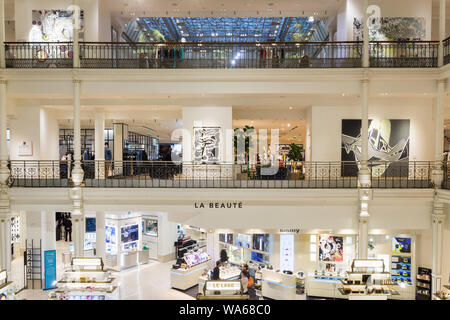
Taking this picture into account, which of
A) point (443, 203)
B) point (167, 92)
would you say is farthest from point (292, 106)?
A: point (443, 203)

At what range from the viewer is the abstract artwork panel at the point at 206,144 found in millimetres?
Answer: 9742

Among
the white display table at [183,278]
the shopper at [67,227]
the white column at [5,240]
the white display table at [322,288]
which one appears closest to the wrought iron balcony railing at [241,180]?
the white column at [5,240]

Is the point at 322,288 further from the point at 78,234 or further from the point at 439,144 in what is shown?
the point at 78,234

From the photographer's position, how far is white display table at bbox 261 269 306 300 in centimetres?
889

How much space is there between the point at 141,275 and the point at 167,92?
6670 mm

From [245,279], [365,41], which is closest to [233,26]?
[365,41]

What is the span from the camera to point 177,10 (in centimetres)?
1138

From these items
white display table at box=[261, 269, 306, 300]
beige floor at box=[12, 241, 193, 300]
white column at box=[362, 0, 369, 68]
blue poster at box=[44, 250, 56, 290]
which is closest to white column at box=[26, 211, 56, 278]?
blue poster at box=[44, 250, 56, 290]

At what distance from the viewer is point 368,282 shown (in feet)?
23.4

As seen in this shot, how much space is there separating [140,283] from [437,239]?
9.10 m

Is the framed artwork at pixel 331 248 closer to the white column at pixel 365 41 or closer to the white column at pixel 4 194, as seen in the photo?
the white column at pixel 365 41

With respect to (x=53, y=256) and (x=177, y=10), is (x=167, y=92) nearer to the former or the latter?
(x=177, y=10)

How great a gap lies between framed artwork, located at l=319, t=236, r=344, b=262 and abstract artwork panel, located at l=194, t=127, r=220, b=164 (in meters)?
4.55

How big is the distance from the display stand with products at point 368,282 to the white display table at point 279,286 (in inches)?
79.0
